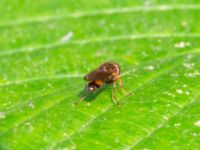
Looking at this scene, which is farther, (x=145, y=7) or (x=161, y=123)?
(x=145, y=7)

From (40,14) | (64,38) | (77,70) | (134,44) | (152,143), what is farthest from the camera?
(40,14)

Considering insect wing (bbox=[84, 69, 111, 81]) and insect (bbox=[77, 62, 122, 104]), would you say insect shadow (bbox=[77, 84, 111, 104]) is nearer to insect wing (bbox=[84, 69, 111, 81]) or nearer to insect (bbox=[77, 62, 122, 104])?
insect (bbox=[77, 62, 122, 104])

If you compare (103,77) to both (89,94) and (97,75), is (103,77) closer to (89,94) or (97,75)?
(97,75)

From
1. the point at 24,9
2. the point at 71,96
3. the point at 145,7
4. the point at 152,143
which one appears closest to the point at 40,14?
the point at 24,9

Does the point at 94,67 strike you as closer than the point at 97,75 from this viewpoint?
No

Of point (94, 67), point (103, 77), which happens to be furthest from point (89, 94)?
point (94, 67)

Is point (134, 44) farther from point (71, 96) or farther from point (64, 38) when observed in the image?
point (71, 96)

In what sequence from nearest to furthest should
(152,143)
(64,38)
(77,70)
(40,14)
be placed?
(152,143) < (77,70) < (64,38) < (40,14)
